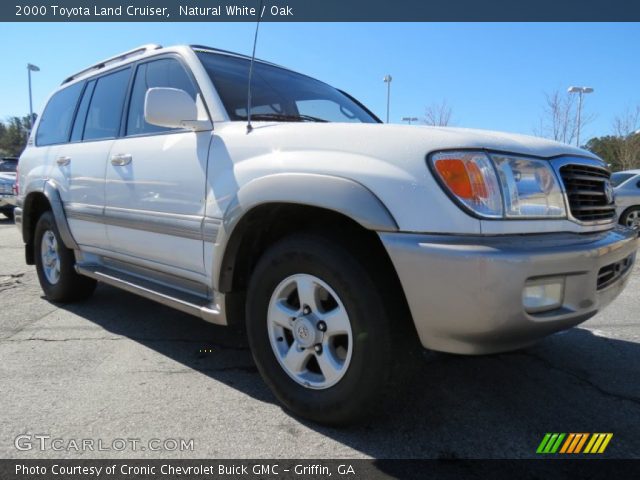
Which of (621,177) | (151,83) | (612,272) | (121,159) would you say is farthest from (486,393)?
(621,177)

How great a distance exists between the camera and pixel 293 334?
7.03 feet

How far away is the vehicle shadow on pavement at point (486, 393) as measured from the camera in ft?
6.55

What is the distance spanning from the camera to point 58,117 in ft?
14.2

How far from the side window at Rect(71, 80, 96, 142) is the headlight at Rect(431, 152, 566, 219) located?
329cm

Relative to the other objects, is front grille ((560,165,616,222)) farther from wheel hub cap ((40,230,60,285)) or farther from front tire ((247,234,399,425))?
wheel hub cap ((40,230,60,285))

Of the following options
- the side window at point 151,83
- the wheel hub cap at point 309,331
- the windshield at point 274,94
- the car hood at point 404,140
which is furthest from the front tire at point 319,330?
the side window at point 151,83

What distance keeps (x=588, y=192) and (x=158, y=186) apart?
2.29m

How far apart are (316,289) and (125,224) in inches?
65.7

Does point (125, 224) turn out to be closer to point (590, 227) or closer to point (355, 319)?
point (355, 319)

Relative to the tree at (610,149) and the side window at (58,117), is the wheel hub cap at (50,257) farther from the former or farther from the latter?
the tree at (610,149)

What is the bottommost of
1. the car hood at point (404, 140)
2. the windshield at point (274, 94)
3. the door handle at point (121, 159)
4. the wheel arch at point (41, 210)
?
the wheel arch at point (41, 210)

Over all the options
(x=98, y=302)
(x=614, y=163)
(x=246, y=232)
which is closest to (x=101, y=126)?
→ (x=98, y=302)

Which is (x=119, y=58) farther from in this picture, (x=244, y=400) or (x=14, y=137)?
(x=14, y=137)

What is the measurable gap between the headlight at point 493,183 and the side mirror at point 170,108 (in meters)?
1.41
